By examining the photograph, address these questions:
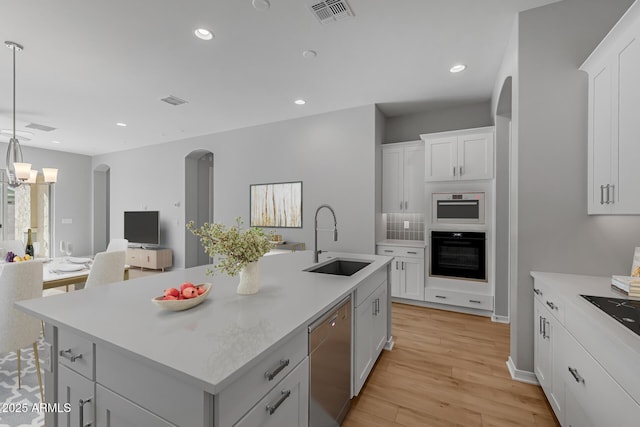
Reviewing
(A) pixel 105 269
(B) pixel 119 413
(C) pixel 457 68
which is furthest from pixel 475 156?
(A) pixel 105 269

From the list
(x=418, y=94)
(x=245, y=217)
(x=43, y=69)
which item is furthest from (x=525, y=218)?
(x=43, y=69)

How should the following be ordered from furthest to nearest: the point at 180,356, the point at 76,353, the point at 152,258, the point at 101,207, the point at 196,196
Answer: the point at 101,207, the point at 196,196, the point at 152,258, the point at 76,353, the point at 180,356

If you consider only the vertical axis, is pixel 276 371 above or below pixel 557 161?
below

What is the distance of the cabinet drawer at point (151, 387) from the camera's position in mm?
764

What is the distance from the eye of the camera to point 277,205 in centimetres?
475

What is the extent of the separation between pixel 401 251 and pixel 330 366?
8.98 ft

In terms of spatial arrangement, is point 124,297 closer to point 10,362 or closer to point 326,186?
point 10,362

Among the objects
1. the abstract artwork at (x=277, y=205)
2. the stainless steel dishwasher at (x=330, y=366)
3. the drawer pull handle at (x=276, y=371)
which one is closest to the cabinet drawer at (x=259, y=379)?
the drawer pull handle at (x=276, y=371)

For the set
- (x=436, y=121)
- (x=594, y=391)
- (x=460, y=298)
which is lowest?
(x=460, y=298)

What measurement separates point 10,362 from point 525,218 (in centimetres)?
452

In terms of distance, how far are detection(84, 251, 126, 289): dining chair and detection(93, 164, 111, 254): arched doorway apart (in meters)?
6.08

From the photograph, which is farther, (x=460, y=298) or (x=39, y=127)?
(x=39, y=127)

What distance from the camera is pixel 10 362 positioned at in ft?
7.77

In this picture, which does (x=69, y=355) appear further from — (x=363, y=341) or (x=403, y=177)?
(x=403, y=177)
